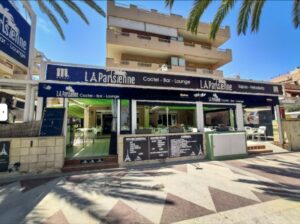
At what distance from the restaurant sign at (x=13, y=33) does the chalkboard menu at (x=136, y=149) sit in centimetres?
548

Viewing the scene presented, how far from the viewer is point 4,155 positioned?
5.99 metres

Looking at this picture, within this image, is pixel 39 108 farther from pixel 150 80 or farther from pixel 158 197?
pixel 158 197

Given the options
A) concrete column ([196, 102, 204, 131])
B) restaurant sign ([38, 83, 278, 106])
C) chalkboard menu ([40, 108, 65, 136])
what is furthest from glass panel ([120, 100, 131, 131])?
concrete column ([196, 102, 204, 131])

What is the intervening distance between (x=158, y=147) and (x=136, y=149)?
1004mm

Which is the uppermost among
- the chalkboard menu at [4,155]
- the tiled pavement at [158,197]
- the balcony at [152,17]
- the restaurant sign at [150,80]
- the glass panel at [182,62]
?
the balcony at [152,17]

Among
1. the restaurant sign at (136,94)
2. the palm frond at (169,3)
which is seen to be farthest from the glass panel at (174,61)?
the palm frond at (169,3)

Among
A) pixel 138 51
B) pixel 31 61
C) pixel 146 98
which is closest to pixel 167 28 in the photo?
pixel 138 51

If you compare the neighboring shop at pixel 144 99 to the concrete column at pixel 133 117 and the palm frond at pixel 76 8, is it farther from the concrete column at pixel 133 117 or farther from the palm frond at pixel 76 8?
the palm frond at pixel 76 8

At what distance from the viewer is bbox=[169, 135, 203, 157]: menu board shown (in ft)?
26.9

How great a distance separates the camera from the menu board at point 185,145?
819cm

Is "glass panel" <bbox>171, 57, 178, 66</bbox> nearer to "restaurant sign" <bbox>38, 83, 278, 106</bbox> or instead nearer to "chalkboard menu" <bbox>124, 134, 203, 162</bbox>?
"restaurant sign" <bbox>38, 83, 278, 106</bbox>

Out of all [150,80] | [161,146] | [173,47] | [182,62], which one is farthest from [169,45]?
[161,146]

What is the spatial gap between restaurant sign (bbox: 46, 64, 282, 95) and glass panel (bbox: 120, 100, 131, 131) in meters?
→ 0.92

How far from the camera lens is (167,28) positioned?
62.7 ft
